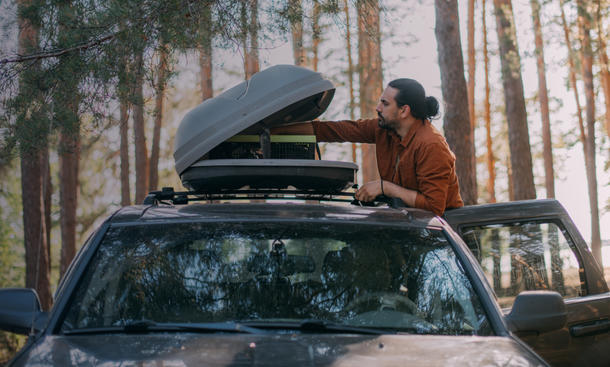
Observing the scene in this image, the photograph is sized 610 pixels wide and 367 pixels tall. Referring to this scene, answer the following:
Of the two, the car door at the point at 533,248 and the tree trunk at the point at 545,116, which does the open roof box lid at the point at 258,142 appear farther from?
the tree trunk at the point at 545,116

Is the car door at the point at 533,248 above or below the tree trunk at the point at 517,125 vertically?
below

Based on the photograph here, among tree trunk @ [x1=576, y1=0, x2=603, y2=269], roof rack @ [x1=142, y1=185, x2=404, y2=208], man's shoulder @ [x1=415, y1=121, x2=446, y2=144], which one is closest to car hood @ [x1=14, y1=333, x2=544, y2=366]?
roof rack @ [x1=142, y1=185, x2=404, y2=208]

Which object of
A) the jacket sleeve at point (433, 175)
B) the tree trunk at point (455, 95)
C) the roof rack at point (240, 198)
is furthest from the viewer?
the tree trunk at point (455, 95)

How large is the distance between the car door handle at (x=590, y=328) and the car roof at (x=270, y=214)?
133 cm

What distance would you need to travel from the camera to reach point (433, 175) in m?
5.24

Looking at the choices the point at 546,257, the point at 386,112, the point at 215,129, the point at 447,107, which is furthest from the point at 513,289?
the point at 447,107

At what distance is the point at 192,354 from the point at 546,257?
3.05 m

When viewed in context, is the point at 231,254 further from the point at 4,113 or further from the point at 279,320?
the point at 4,113

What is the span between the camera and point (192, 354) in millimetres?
2621

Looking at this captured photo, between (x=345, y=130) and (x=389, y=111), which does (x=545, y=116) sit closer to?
(x=345, y=130)

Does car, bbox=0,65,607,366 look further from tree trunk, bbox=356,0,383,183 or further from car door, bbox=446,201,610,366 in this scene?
tree trunk, bbox=356,0,383,183

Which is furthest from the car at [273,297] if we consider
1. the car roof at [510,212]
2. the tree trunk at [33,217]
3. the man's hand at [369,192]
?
the tree trunk at [33,217]

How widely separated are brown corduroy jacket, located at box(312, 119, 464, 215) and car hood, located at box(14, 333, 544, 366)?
2.24m

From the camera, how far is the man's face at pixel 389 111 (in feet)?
19.1
